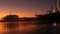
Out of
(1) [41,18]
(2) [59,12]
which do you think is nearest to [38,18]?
(1) [41,18]

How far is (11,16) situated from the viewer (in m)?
90.1

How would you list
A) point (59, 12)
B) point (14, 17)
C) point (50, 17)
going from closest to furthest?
1. point (14, 17)
2. point (50, 17)
3. point (59, 12)

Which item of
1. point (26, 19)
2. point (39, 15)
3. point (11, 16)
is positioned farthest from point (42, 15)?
point (11, 16)

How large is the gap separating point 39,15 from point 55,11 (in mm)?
11872

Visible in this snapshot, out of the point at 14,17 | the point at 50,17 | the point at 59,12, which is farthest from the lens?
the point at 59,12

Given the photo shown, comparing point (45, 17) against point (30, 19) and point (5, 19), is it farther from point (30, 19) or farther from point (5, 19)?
point (5, 19)

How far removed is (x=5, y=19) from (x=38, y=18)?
1568 cm

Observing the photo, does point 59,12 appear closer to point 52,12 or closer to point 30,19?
point 52,12

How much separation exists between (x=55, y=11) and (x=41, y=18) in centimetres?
1260

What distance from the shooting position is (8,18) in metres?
89.1

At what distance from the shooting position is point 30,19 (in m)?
96.9

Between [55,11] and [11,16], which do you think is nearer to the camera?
[11,16]

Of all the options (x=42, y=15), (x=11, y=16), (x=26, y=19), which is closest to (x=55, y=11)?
(x=42, y=15)

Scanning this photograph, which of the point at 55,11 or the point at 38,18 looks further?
the point at 55,11
